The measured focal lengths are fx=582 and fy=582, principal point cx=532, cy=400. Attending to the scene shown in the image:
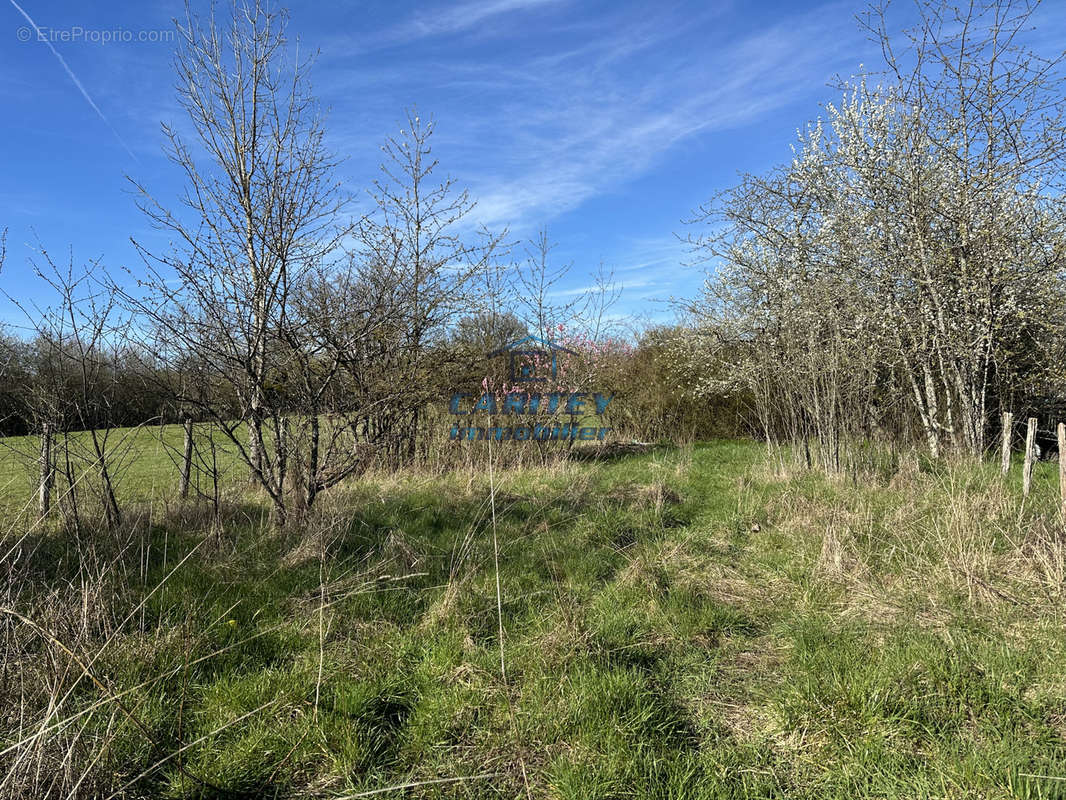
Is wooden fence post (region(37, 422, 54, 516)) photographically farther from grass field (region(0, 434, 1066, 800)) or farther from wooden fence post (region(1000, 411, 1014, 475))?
wooden fence post (region(1000, 411, 1014, 475))

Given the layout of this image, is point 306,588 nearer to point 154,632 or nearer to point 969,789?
point 154,632

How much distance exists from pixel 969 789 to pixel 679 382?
11543mm

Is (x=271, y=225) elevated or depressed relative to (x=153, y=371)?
elevated

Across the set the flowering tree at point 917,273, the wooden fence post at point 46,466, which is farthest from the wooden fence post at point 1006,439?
the wooden fence post at point 46,466

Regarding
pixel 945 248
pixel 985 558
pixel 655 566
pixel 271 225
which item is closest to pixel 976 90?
pixel 945 248

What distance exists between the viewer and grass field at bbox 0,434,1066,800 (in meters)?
1.93

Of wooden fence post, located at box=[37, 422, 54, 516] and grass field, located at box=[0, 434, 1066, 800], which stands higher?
wooden fence post, located at box=[37, 422, 54, 516]

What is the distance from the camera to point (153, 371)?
457cm

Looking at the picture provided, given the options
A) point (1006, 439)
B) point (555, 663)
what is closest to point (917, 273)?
point (1006, 439)

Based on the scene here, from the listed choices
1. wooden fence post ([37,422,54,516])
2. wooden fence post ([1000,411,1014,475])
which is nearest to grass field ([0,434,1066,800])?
wooden fence post ([37,422,54,516])

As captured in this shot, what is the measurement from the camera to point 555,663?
8.52 feet

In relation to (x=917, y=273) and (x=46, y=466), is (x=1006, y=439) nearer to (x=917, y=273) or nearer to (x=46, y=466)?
(x=917, y=273)

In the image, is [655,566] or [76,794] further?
[655,566]

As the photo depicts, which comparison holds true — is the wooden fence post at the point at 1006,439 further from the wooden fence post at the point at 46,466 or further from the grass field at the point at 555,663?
the wooden fence post at the point at 46,466
